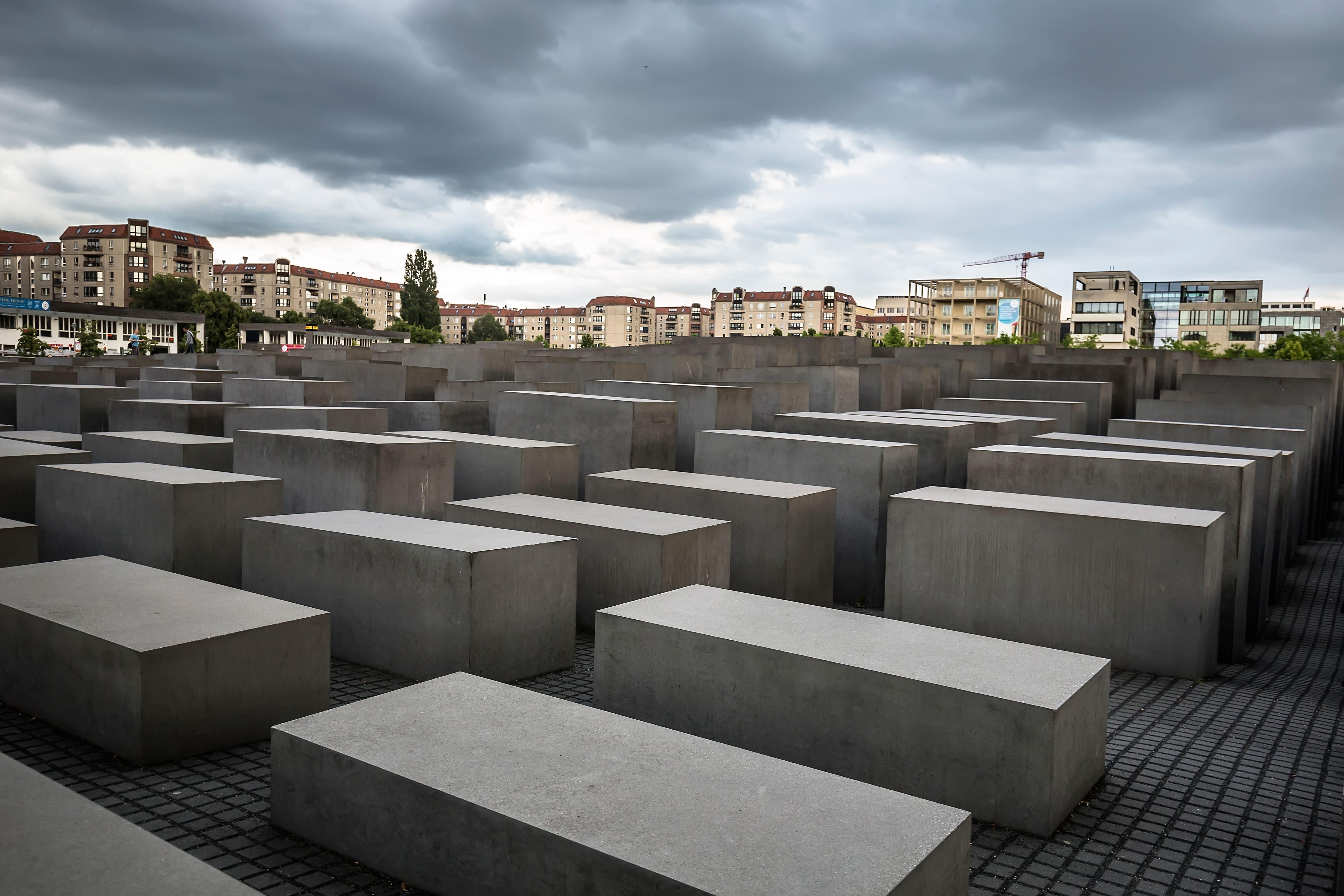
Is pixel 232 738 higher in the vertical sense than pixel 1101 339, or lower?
lower

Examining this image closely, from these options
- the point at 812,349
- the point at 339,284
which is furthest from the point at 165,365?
the point at 339,284

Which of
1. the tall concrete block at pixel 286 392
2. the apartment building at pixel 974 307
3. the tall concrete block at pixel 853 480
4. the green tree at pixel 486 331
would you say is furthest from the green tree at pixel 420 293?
the tall concrete block at pixel 853 480

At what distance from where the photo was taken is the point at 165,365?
28.1m

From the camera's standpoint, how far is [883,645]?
520cm

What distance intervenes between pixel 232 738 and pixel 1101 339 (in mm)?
98667

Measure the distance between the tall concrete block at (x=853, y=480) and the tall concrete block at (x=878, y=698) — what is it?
12.0ft

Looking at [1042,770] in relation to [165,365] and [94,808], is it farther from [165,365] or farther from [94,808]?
[165,365]

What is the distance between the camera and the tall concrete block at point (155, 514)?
7.84 m

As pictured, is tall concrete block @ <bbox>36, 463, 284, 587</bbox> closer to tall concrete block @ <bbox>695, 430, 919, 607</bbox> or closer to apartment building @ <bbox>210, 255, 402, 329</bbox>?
tall concrete block @ <bbox>695, 430, 919, 607</bbox>

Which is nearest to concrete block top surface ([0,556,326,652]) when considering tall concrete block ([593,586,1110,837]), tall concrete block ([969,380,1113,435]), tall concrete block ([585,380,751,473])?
tall concrete block ([593,586,1110,837])

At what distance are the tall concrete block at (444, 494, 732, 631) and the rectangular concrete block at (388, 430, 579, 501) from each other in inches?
64.8

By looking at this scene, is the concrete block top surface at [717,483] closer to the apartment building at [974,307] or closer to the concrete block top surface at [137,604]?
the concrete block top surface at [137,604]

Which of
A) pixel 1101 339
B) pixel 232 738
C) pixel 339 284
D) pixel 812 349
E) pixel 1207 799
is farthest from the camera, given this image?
pixel 339 284

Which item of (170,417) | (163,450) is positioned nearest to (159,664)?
(163,450)
